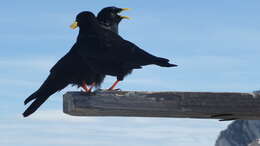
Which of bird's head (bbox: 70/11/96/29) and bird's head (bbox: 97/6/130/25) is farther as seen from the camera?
bird's head (bbox: 97/6/130/25)

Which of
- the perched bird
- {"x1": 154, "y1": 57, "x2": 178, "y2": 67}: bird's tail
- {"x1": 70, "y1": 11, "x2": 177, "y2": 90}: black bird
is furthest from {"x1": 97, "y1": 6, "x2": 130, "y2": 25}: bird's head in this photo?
{"x1": 154, "y1": 57, "x2": 178, "y2": 67}: bird's tail

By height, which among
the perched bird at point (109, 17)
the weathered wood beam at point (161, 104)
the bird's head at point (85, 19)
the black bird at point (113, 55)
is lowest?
the weathered wood beam at point (161, 104)

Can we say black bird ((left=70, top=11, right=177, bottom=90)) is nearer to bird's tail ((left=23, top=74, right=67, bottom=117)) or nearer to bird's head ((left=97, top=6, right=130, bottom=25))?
bird's tail ((left=23, top=74, right=67, bottom=117))

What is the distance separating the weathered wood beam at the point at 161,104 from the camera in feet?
18.4

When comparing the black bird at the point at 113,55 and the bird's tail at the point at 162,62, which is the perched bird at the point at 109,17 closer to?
the black bird at the point at 113,55

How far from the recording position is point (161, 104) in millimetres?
5676

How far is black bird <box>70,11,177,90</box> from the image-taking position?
8.62 meters

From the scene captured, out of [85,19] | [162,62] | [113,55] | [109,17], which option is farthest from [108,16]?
[162,62]

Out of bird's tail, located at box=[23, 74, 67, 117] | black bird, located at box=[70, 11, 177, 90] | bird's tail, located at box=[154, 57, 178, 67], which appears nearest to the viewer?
bird's tail, located at box=[154, 57, 178, 67]

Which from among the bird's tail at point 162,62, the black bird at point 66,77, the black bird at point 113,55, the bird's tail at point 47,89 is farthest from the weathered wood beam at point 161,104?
the bird's tail at point 47,89

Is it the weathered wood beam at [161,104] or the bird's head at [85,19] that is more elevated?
the bird's head at [85,19]

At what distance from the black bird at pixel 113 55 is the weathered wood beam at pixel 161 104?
2365 mm

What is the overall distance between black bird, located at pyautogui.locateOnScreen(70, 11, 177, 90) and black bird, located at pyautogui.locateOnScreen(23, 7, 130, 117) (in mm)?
311

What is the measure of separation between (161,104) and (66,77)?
486 cm
